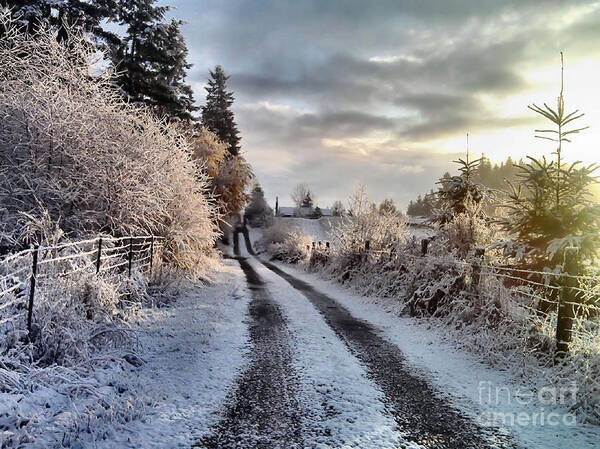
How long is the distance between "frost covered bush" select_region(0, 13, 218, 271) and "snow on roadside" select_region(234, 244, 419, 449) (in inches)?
257

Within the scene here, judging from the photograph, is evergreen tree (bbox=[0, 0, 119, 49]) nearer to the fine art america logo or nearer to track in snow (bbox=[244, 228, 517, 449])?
track in snow (bbox=[244, 228, 517, 449])

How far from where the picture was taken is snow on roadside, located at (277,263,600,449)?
367 centimetres

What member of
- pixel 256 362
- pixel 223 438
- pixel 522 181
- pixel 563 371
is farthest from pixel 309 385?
pixel 522 181

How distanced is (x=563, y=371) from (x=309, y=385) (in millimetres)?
3182

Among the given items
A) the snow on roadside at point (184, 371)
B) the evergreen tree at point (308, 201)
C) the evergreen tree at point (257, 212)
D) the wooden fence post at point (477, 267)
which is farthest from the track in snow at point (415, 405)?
the evergreen tree at point (308, 201)

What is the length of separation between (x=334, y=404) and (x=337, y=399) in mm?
137

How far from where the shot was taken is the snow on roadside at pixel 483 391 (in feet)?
12.0

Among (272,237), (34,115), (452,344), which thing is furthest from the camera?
(272,237)

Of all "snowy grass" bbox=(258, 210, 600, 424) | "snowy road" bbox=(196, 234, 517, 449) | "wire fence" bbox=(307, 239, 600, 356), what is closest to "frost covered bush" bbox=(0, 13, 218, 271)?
"snowy road" bbox=(196, 234, 517, 449)

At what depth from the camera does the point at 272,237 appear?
4244cm

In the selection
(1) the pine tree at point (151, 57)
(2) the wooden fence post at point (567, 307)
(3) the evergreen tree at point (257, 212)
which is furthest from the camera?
(3) the evergreen tree at point (257, 212)

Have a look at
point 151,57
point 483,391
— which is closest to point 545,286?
point 483,391

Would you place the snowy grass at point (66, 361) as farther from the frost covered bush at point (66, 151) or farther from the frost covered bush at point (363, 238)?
the frost covered bush at point (363, 238)

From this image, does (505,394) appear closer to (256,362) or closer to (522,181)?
(256,362)
